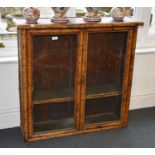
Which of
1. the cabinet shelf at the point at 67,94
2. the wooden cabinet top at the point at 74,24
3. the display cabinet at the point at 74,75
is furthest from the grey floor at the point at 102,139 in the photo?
the wooden cabinet top at the point at 74,24

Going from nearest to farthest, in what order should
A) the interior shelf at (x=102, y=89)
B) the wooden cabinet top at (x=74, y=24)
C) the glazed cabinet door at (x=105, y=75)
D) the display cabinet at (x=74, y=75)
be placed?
the wooden cabinet top at (x=74, y=24)
the display cabinet at (x=74, y=75)
the glazed cabinet door at (x=105, y=75)
the interior shelf at (x=102, y=89)

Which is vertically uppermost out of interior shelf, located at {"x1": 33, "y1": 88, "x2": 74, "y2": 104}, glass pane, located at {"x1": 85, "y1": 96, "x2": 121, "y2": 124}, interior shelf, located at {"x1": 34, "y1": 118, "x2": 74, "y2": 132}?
interior shelf, located at {"x1": 33, "y1": 88, "x2": 74, "y2": 104}

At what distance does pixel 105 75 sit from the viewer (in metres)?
2.91

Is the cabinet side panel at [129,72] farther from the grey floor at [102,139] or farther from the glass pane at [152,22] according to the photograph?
the glass pane at [152,22]

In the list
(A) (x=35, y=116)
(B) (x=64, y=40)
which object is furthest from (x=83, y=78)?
(A) (x=35, y=116)

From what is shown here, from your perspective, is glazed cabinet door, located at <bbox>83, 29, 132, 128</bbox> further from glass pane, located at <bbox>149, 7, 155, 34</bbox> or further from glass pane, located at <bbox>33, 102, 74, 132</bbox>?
glass pane, located at <bbox>149, 7, 155, 34</bbox>

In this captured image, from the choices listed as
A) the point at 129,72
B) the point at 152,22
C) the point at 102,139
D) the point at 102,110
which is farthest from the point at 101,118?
the point at 152,22

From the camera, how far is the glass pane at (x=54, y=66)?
8.56 feet

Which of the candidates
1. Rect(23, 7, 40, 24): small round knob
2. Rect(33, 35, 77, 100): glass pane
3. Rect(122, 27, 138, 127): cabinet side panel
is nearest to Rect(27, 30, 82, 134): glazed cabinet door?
Rect(33, 35, 77, 100): glass pane

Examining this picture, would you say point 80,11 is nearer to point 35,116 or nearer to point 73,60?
point 73,60

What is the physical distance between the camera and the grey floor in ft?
8.91

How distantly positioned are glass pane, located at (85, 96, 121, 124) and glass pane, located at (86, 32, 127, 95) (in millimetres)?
139

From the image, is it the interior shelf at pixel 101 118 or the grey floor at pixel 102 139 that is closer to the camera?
the grey floor at pixel 102 139

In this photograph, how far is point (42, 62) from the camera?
2.64 metres
